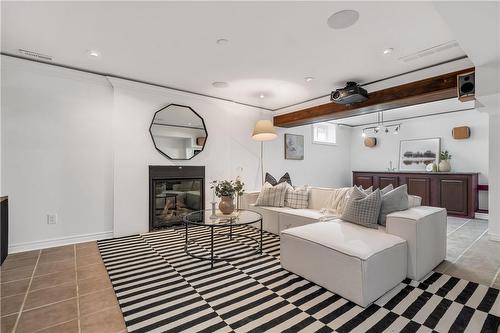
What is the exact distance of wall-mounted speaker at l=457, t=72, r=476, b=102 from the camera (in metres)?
2.72

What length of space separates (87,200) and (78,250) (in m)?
0.70

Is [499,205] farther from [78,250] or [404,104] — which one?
[78,250]

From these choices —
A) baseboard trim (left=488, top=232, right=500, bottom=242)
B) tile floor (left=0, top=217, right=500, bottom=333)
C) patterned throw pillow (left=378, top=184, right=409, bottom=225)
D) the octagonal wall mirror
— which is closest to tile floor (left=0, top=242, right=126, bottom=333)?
tile floor (left=0, top=217, right=500, bottom=333)

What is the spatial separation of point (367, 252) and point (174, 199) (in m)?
3.19

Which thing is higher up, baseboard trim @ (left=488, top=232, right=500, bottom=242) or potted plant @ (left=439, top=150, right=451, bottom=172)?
potted plant @ (left=439, top=150, right=451, bottom=172)

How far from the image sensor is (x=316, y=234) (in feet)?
7.61

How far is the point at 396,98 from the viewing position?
351 centimetres

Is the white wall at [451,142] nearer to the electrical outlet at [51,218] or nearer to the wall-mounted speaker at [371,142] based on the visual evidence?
the wall-mounted speaker at [371,142]

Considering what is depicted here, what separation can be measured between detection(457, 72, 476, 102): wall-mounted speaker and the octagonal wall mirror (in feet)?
12.0

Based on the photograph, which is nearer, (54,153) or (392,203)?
(392,203)

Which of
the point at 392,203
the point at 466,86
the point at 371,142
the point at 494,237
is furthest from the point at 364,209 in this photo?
the point at 371,142

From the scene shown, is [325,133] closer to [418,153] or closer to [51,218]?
[418,153]

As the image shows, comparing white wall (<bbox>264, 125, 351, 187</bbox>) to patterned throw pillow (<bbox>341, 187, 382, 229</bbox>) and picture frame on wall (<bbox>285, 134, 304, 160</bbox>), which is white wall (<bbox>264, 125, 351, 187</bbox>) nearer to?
picture frame on wall (<bbox>285, 134, 304, 160</bbox>)

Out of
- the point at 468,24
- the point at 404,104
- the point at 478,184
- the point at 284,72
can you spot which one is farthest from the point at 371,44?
the point at 478,184
